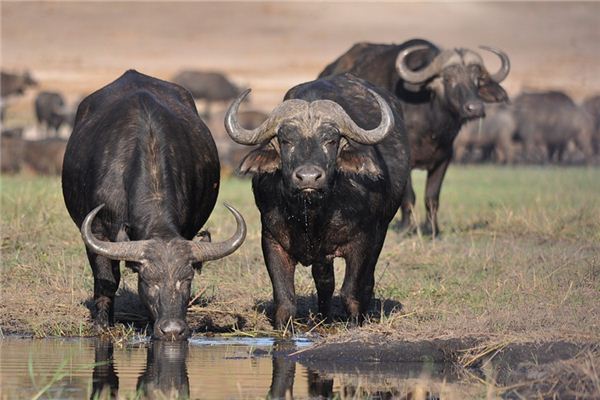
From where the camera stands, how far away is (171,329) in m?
7.93

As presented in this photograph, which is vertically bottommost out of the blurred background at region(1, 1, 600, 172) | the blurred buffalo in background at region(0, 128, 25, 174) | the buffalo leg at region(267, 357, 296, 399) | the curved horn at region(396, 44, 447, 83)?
the buffalo leg at region(267, 357, 296, 399)

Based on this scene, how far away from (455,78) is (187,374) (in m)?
8.06

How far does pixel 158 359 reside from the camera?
7.87 meters

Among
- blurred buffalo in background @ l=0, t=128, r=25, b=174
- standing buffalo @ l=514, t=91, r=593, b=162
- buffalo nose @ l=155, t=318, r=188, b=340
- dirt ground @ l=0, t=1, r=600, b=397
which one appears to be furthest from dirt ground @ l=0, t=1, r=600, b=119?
buffalo nose @ l=155, t=318, r=188, b=340

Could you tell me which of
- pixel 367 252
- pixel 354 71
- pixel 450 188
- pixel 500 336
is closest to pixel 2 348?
pixel 367 252

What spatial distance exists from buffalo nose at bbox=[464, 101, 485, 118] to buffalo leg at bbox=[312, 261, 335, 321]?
550 cm

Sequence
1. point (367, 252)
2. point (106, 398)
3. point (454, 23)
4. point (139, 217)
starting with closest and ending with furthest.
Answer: point (106, 398) → point (139, 217) → point (367, 252) → point (454, 23)

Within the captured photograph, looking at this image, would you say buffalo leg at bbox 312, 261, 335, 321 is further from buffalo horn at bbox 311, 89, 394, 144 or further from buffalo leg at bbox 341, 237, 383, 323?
buffalo horn at bbox 311, 89, 394, 144

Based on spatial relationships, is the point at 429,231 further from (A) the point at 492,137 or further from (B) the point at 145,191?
(A) the point at 492,137

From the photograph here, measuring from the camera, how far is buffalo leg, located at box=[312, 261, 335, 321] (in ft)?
30.2

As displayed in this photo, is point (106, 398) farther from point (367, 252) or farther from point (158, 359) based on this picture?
point (367, 252)

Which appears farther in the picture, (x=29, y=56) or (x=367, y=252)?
(x=29, y=56)

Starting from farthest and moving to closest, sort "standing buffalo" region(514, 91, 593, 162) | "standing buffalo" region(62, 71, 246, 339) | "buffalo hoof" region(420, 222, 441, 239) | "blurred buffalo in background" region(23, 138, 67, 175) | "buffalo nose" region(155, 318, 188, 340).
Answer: "standing buffalo" region(514, 91, 593, 162), "blurred buffalo in background" region(23, 138, 67, 175), "buffalo hoof" region(420, 222, 441, 239), "standing buffalo" region(62, 71, 246, 339), "buffalo nose" region(155, 318, 188, 340)

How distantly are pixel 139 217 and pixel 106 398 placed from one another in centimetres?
218
